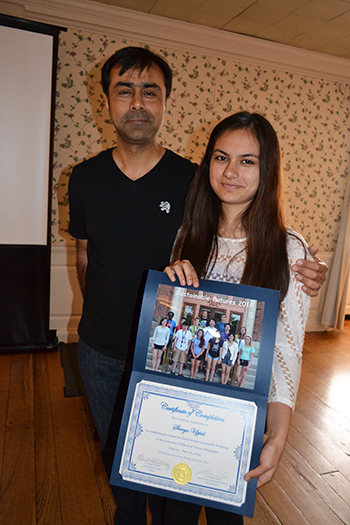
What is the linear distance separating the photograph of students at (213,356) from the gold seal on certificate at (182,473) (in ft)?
0.59

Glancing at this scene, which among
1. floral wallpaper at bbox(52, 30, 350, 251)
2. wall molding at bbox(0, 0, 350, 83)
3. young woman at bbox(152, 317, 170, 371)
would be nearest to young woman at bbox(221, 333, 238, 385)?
young woman at bbox(152, 317, 170, 371)

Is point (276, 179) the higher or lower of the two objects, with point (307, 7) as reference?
lower

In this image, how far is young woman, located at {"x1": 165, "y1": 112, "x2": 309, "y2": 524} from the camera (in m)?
0.91

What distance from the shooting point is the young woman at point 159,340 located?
0.83m

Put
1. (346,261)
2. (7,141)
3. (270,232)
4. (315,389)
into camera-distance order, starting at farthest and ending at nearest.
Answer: (346,261) → (315,389) → (7,141) → (270,232)

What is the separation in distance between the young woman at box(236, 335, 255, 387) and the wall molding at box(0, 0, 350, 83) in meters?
2.97

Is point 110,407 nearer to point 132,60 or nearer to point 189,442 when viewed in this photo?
point 189,442

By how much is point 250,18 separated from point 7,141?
206 centimetres

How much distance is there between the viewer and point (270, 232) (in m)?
0.99

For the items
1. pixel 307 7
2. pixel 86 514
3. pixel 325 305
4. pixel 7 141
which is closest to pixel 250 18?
pixel 307 7

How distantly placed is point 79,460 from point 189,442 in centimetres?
138

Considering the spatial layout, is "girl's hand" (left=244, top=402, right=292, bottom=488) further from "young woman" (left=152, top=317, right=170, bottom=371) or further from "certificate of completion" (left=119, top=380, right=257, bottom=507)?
"young woman" (left=152, top=317, right=170, bottom=371)

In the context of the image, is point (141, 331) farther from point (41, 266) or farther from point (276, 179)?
point (41, 266)

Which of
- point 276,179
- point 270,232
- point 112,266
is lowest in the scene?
point 112,266
